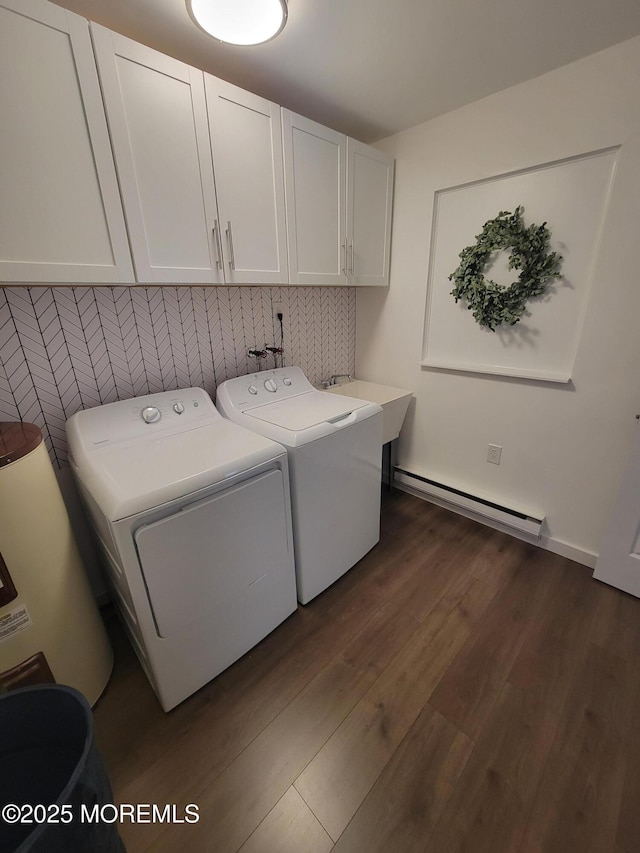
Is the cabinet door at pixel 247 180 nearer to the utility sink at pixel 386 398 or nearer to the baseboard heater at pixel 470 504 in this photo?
the utility sink at pixel 386 398

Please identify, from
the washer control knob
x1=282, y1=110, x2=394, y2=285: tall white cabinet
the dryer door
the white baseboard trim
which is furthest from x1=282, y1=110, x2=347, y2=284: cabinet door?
the white baseboard trim

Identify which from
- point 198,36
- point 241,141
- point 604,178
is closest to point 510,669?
point 604,178

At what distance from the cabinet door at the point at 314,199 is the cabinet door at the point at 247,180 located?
0.22 feet

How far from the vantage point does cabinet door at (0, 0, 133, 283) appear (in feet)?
3.19

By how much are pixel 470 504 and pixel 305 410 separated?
1313 millimetres

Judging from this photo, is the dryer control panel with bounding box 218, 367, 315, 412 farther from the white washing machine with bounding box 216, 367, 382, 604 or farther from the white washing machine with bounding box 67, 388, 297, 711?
the white washing machine with bounding box 67, 388, 297, 711

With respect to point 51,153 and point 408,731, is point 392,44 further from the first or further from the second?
point 408,731

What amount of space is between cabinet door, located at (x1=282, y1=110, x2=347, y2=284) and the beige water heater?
134 cm

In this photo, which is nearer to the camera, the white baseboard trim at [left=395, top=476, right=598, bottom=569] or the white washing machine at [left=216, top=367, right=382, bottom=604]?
the white washing machine at [left=216, top=367, right=382, bottom=604]

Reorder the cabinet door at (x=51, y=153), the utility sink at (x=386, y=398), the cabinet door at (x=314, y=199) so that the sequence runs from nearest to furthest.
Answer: the cabinet door at (x=51, y=153)
the cabinet door at (x=314, y=199)
the utility sink at (x=386, y=398)

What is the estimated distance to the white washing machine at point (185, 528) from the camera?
1074 mm

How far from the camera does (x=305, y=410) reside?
175 cm

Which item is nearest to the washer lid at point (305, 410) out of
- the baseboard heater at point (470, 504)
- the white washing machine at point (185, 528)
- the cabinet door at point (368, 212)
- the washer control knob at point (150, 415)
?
the white washing machine at point (185, 528)

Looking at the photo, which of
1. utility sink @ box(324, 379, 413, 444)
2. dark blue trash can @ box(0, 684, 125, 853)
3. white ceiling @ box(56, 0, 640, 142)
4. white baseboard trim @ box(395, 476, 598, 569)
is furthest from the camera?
utility sink @ box(324, 379, 413, 444)
